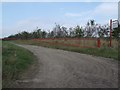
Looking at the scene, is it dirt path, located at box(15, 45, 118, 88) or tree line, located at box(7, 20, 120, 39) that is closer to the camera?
dirt path, located at box(15, 45, 118, 88)

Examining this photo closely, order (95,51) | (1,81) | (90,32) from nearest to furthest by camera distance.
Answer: (1,81), (95,51), (90,32)

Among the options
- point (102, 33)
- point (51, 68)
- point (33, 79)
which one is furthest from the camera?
point (102, 33)

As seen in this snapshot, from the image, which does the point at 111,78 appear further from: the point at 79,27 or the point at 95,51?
the point at 79,27

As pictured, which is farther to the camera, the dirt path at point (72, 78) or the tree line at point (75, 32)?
the tree line at point (75, 32)

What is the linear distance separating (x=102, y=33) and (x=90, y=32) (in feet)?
10.9

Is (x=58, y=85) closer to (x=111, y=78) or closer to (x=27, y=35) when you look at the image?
(x=111, y=78)

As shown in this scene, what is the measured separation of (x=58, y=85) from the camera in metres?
9.41

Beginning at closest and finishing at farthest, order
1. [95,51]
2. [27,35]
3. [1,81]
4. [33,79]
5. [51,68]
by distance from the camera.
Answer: [1,81] → [33,79] → [51,68] → [95,51] → [27,35]

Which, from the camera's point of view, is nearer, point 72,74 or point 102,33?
point 72,74

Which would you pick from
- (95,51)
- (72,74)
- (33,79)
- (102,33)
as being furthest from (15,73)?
(102,33)

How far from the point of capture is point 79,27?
4750 cm

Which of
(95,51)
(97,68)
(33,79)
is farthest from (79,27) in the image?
(33,79)

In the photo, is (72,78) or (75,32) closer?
(72,78)

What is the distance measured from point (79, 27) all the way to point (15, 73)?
36783 mm
